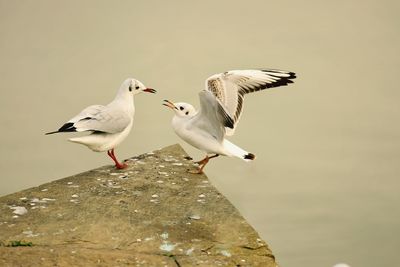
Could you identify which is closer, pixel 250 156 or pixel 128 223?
pixel 128 223

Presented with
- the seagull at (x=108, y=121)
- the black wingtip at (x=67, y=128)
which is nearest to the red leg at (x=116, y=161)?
the seagull at (x=108, y=121)

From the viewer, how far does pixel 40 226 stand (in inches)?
200

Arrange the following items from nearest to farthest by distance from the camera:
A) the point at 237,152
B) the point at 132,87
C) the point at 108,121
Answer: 1. the point at 108,121
2. the point at 237,152
3. the point at 132,87

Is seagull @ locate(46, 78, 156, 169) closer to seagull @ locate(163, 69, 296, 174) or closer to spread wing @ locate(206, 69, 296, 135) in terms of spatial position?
seagull @ locate(163, 69, 296, 174)

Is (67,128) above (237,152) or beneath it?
above

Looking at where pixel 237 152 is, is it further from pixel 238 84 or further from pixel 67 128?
pixel 67 128

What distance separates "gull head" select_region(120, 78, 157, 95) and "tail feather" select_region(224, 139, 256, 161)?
31.7 inches

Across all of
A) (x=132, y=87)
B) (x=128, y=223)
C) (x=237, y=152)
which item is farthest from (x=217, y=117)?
(x=128, y=223)

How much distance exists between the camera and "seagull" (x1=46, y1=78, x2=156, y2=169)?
5.52 meters

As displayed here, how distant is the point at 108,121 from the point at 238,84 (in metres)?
1.11

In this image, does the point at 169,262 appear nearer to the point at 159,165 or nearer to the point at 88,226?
the point at 88,226

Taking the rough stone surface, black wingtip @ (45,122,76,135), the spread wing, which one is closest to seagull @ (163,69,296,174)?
the spread wing

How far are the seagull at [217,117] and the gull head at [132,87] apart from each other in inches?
9.3

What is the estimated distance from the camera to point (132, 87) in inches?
233
